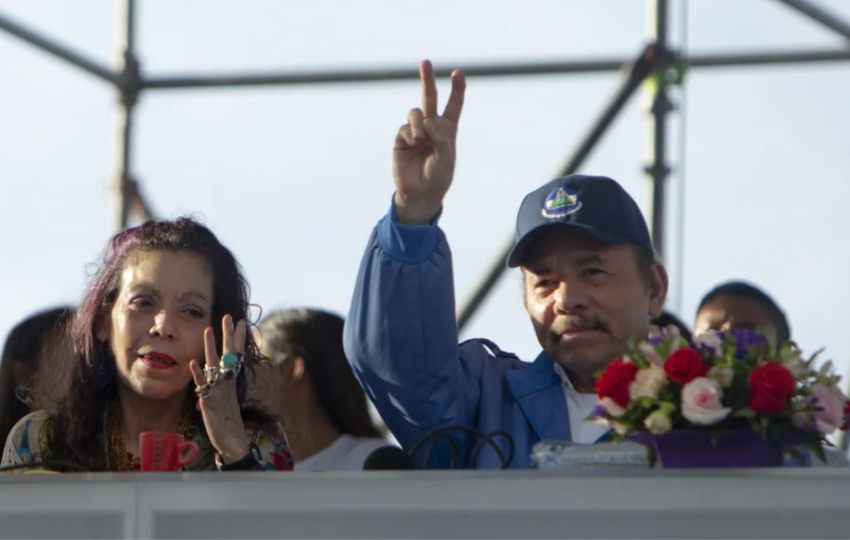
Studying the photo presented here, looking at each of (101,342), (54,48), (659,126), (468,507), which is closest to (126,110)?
(54,48)

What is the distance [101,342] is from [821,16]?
296cm

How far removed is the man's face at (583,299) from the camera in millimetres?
3889

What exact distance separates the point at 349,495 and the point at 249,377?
139 cm

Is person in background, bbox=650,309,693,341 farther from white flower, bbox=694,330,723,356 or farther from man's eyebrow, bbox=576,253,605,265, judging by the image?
white flower, bbox=694,330,723,356

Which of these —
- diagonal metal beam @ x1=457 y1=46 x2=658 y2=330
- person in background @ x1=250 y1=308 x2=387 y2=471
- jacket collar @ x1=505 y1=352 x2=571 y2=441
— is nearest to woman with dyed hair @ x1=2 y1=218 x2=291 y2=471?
jacket collar @ x1=505 y1=352 x2=571 y2=441

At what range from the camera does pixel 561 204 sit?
3998mm

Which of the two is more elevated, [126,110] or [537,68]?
[537,68]

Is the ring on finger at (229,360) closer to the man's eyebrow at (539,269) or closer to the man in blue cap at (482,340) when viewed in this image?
the man in blue cap at (482,340)

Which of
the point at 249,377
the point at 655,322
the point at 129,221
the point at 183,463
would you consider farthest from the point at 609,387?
the point at 129,221

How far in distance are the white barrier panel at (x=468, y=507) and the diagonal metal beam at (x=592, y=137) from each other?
319 centimetres

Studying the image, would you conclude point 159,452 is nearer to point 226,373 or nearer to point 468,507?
point 226,373

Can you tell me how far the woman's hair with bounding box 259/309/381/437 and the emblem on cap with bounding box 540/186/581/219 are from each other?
144 cm

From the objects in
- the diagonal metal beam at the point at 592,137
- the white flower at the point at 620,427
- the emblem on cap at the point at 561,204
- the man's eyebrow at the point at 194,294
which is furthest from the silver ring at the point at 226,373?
the diagonal metal beam at the point at 592,137

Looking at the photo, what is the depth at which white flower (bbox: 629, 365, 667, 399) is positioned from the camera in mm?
3322
